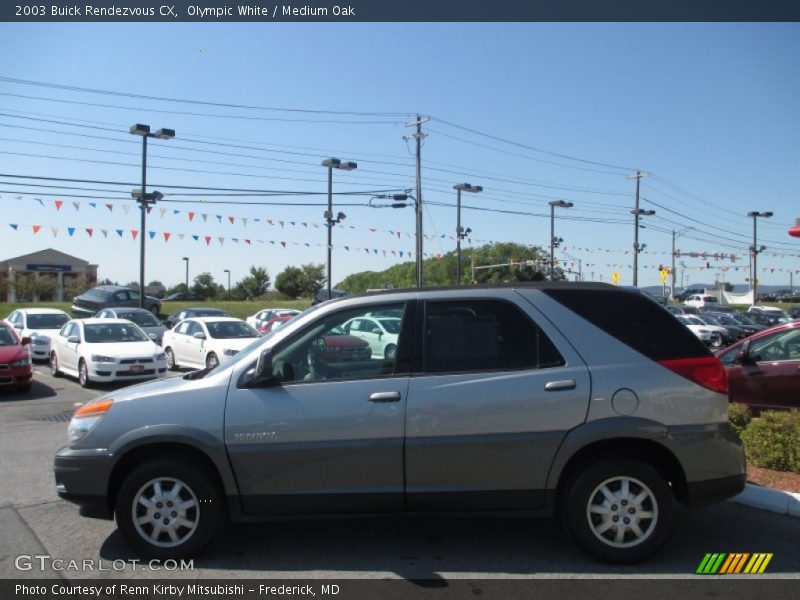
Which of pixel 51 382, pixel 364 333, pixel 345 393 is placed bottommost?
pixel 51 382

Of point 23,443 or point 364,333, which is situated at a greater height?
point 364,333

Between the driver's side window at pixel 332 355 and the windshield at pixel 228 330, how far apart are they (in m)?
12.6

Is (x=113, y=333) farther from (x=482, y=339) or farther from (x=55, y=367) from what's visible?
(x=482, y=339)

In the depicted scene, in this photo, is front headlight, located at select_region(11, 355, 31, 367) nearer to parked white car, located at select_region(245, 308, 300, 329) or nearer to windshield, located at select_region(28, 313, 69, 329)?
windshield, located at select_region(28, 313, 69, 329)

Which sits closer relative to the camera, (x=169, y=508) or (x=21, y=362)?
(x=169, y=508)

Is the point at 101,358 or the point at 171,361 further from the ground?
the point at 101,358

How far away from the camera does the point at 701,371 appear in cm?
456

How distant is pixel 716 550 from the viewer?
Answer: 4766mm

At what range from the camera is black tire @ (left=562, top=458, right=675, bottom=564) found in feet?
14.6

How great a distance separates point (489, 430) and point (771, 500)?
281 centimetres

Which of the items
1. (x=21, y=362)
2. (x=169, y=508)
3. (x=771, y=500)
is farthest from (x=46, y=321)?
(x=771, y=500)

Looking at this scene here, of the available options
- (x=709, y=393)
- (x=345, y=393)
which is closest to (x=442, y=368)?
(x=345, y=393)
